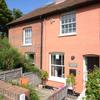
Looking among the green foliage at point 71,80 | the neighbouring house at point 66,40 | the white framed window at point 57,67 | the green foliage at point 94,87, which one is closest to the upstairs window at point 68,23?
the neighbouring house at point 66,40

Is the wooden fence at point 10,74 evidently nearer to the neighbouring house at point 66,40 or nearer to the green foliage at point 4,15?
the neighbouring house at point 66,40

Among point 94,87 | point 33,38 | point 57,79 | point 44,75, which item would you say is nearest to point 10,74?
point 44,75

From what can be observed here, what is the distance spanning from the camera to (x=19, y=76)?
695 inches

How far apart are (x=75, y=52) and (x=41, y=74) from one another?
13.8 ft

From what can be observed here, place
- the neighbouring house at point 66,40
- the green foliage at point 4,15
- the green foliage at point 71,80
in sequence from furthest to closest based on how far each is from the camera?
the green foliage at point 4,15 → the green foliage at point 71,80 → the neighbouring house at point 66,40

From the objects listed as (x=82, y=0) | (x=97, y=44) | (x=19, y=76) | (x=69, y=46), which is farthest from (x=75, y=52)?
(x=19, y=76)

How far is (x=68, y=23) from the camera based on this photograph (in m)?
16.9

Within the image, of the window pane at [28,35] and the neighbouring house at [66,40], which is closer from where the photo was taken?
the neighbouring house at [66,40]

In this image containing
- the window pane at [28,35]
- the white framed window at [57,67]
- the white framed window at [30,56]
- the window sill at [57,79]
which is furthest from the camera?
the window pane at [28,35]

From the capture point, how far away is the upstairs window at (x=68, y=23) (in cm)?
1656

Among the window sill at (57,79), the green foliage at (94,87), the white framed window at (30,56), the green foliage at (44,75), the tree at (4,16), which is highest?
the tree at (4,16)

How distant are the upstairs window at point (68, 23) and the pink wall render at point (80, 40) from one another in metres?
0.40

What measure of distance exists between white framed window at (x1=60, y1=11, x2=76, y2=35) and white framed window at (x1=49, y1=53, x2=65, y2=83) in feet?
6.03

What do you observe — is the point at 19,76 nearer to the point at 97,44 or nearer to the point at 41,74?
the point at 41,74
